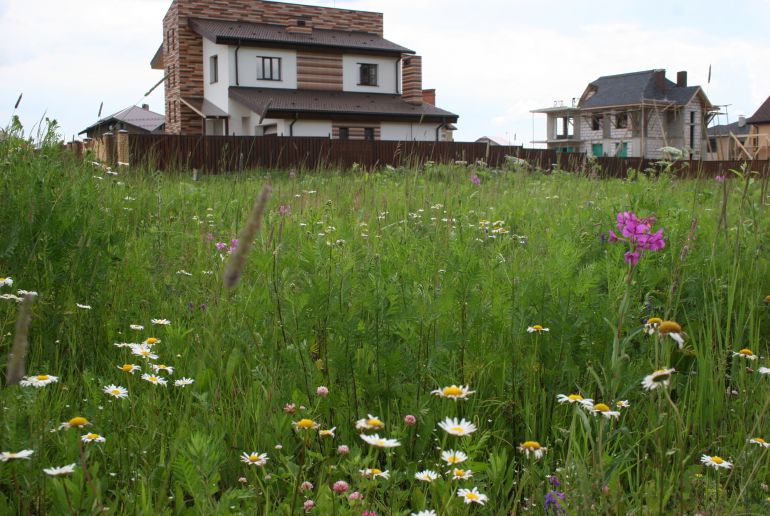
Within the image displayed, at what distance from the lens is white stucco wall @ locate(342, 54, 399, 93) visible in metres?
36.7

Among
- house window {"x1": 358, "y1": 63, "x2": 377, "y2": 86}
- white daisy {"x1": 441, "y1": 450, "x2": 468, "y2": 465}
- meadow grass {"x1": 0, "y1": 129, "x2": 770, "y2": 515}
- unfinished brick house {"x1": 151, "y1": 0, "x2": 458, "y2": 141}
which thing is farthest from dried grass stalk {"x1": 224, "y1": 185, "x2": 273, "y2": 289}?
house window {"x1": 358, "y1": 63, "x2": 377, "y2": 86}

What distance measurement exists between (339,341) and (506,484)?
69 cm

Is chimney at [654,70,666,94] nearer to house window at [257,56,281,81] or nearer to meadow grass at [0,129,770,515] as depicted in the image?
house window at [257,56,281,81]

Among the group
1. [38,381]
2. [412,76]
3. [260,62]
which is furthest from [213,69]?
[38,381]

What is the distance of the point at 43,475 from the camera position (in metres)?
1.70

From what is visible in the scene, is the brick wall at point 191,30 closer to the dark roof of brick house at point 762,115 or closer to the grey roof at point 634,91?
the grey roof at point 634,91

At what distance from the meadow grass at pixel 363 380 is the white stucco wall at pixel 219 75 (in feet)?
104

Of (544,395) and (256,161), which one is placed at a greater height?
(256,161)

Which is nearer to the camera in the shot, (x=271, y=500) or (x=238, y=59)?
(x=271, y=500)

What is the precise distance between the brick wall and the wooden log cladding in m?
1.82

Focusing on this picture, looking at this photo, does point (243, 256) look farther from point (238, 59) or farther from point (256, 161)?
point (238, 59)

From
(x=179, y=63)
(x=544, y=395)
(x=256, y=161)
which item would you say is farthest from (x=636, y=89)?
(x=544, y=395)

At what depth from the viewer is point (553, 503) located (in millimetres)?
1697

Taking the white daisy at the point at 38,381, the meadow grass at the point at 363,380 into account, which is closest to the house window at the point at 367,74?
the meadow grass at the point at 363,380
